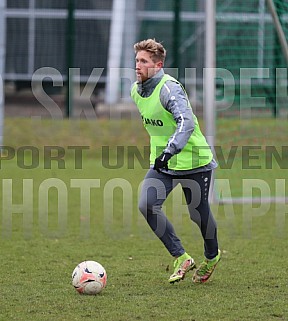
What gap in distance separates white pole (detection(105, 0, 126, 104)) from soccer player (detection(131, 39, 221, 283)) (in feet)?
A: 39.0

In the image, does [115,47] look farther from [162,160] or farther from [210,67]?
[162,160]

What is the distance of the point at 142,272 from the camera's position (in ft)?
21.0

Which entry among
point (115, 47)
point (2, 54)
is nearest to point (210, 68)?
point (2, 54)

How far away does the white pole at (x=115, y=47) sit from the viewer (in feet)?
58.5

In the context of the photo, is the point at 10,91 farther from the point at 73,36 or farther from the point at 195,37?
the point at 195,37

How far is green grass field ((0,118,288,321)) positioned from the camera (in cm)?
523

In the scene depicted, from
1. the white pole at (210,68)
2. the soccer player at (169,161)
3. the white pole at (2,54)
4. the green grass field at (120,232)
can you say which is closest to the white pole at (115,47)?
the green grass field at (120,232)

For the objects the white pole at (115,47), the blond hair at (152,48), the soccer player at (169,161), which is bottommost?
the soccer player at (169,161)

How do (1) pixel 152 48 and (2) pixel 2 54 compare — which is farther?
(2) pixel 2 54

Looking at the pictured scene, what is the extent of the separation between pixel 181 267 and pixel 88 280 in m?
0.77

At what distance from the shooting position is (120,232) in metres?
8.53

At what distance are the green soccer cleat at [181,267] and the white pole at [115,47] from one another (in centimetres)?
1197

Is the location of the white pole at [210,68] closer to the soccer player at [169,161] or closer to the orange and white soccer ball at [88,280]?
the soccer player at [169,161]

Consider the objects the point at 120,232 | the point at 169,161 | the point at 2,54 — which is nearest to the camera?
the point at 169,161
